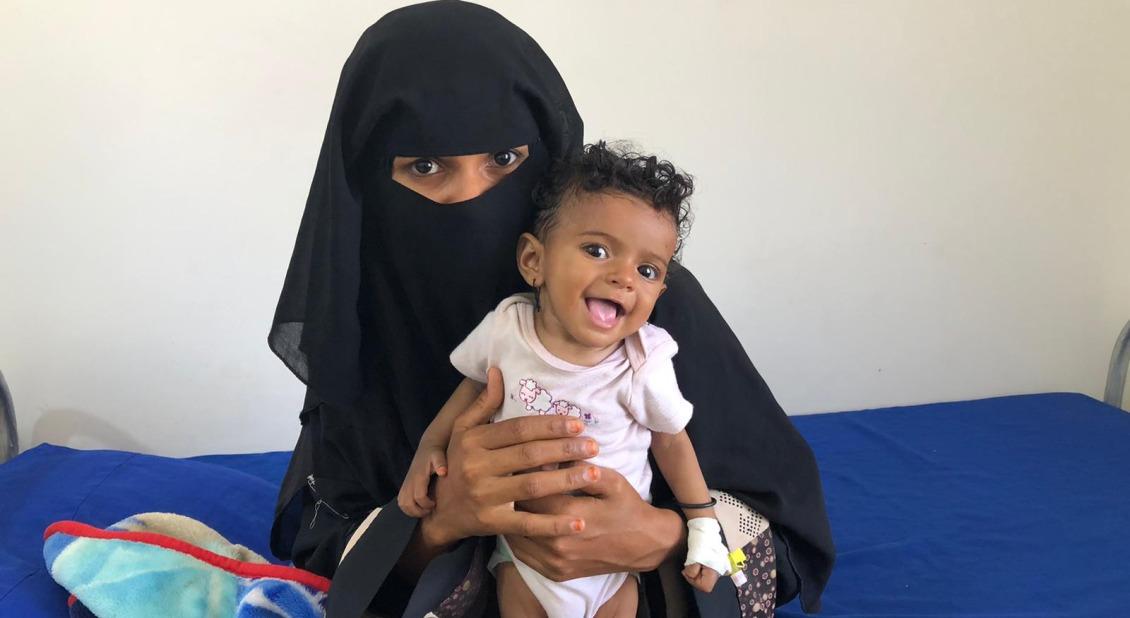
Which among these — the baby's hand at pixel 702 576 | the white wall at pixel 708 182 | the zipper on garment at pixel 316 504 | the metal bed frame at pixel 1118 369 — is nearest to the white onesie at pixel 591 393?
the baby's hand at pixel 702 576

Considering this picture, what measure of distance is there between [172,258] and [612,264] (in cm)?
184

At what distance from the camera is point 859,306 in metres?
2.79

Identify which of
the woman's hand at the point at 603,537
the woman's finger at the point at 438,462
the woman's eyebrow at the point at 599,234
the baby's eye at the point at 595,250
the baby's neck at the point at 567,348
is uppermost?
the woman's eyebrow at the point at 599,234

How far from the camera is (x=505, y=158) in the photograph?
1.23 meters

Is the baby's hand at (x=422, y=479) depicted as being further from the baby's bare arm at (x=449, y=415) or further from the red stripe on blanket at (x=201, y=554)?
the red stripe on blanket at (x=201, y=554)

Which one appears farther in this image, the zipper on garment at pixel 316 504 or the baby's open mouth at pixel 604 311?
the zipper on garment at pixel 316 504

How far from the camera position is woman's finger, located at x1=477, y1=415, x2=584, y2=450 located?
1.10m

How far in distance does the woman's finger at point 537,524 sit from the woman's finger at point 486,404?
13 centimetres

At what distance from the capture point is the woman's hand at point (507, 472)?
3.61ft

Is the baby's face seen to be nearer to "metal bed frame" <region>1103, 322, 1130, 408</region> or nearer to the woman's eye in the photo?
the woman's eye

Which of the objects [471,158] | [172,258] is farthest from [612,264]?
[172,258]

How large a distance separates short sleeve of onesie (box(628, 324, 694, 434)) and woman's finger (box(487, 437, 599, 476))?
0.27 feet

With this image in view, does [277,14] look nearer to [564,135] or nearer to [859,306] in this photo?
[564,135]

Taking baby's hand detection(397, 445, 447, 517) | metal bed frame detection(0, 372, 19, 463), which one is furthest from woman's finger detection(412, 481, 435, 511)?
metal bed frame detection(0, 372, 19, 463)
